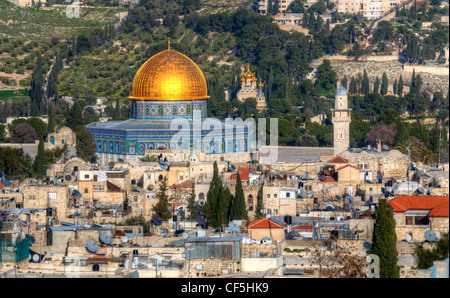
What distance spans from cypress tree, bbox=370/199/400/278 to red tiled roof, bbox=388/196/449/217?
2.77 meters

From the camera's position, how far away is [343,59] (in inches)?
3191

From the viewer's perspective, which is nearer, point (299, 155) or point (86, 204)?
point (86, 204)

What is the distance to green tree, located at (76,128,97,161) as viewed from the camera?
143ft

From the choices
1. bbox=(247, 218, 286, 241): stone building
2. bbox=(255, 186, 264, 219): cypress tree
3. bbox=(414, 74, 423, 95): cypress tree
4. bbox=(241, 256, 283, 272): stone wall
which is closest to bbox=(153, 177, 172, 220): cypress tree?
bbox=(255, 186, 264, 219): cypress tree

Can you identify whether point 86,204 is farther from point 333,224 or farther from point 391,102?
point 391,102

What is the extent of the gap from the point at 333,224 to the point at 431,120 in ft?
119

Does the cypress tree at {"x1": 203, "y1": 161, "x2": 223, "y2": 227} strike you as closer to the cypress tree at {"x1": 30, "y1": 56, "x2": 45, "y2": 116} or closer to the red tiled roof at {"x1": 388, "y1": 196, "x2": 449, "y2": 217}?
the red tiled roof at {"x1": 388, "y1": 196, "x2": 449, "y2": 217}

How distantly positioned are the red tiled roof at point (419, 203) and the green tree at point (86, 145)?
16615 mm

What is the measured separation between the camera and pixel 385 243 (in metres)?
22.8

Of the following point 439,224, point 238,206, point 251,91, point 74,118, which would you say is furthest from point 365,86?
point 439,224

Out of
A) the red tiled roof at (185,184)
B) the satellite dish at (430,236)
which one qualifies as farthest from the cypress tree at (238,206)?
the satellite dish at (430,236)

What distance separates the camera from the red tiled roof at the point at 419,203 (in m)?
27.4

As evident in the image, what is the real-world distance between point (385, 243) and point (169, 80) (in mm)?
24103
